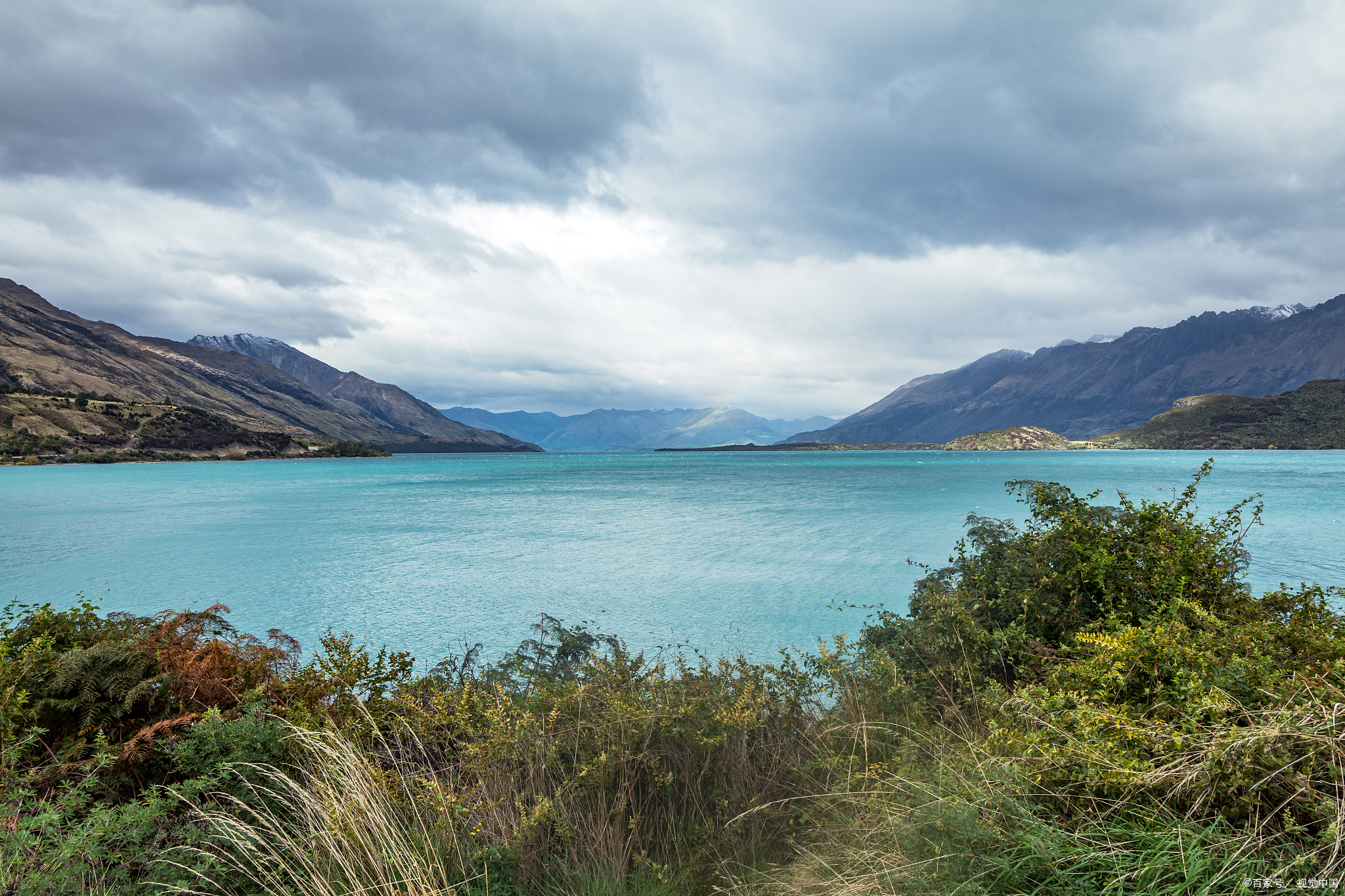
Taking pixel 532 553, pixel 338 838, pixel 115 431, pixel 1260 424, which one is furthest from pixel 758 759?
pixel 1260 424

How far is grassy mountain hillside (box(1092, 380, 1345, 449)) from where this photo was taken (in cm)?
15450

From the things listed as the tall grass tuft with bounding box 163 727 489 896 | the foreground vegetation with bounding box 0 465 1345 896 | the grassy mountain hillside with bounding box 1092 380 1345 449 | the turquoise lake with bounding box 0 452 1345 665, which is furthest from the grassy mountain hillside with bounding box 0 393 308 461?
the grassy mountain hillside with bounding box 1092 380 1345 449

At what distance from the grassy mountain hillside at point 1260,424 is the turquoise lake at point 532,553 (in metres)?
132

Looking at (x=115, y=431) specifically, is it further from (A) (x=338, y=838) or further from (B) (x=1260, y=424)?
(B) (x=1260, y=424)

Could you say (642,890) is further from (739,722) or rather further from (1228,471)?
(1228,471)

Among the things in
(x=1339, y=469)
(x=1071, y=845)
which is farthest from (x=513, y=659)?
(x=1339, y=469)

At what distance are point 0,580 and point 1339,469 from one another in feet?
441

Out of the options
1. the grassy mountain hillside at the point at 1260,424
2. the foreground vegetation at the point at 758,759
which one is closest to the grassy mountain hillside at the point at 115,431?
the foreground vegetation at the point at 758,759

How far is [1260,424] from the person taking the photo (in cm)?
16675

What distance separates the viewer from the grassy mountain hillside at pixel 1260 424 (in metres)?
154

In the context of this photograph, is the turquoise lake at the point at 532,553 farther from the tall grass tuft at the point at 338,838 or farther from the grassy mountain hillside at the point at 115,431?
the grassy mountain hillside at the point at 115,431

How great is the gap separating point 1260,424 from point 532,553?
22718cm

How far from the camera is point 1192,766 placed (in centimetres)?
290

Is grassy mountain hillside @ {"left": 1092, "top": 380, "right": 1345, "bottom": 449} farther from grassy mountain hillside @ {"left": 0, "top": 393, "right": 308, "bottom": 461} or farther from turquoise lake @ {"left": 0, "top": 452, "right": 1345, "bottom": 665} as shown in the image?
grassy mountain hillside @ {"left": 0, "top": 393, "right": 308, "bottom": 461}
